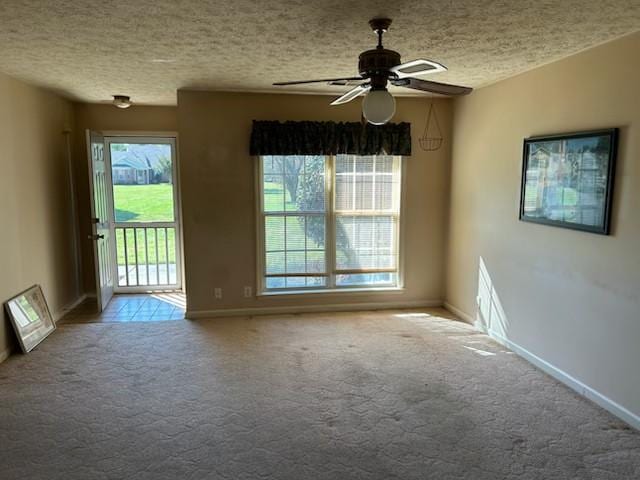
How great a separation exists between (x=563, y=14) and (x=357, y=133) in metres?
2.56

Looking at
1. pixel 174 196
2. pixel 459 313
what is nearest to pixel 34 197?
pixel 174 196

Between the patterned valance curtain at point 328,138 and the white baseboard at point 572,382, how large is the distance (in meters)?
2.11

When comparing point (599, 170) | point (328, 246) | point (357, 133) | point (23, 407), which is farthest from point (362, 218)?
point (23, 407)

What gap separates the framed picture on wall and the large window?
1630 mm

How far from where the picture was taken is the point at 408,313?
500 centimetres

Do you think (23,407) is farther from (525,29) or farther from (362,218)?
(525,29)

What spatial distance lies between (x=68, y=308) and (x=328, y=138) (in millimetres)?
3503

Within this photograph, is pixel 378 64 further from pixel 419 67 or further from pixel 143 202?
pixel 143 202

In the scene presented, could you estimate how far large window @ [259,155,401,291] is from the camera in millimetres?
4859

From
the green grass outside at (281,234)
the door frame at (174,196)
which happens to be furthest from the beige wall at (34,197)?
the green grass outside at (281,234)

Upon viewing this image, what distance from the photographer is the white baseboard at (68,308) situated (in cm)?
476

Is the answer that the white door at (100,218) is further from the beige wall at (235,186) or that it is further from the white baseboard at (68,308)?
the beige wall at (235,186)

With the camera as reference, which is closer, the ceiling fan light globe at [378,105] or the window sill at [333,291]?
the ceiling fan light globe at [378,105]

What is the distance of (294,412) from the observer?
2924 mm
